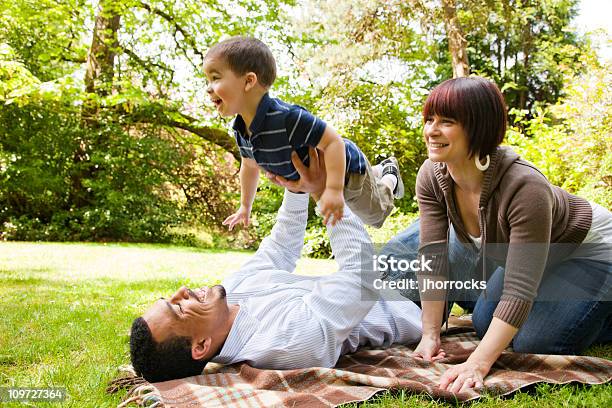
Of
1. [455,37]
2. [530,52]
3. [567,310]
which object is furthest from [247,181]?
[530,52]

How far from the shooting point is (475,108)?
2203 millimetres

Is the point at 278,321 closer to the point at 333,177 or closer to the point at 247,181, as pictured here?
the point at 333,177

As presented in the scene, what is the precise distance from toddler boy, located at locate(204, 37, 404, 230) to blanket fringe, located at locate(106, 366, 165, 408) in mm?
1086

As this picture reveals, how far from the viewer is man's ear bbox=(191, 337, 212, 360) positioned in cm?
223

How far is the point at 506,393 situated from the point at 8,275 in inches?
212

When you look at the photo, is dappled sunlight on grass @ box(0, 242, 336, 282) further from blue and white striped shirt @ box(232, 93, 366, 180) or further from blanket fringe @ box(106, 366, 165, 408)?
blanket fringe @ box(106, 366, 165, 408)

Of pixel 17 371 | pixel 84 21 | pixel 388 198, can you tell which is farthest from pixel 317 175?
pixel 84 21

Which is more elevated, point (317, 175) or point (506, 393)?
point (317, 175)

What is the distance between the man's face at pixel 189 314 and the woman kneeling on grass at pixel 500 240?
3.22ft

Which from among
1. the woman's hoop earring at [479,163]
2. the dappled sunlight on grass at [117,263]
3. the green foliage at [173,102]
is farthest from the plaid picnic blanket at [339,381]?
the green foliage at [173,102]

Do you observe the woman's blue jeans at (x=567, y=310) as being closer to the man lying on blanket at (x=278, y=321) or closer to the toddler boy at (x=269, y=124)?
the man lying on blanket at (x=278, y=321)

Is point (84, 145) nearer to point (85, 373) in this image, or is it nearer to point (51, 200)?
point (51, 200)

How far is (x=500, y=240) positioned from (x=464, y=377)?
2.27 ft

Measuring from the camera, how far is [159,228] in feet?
39.1
